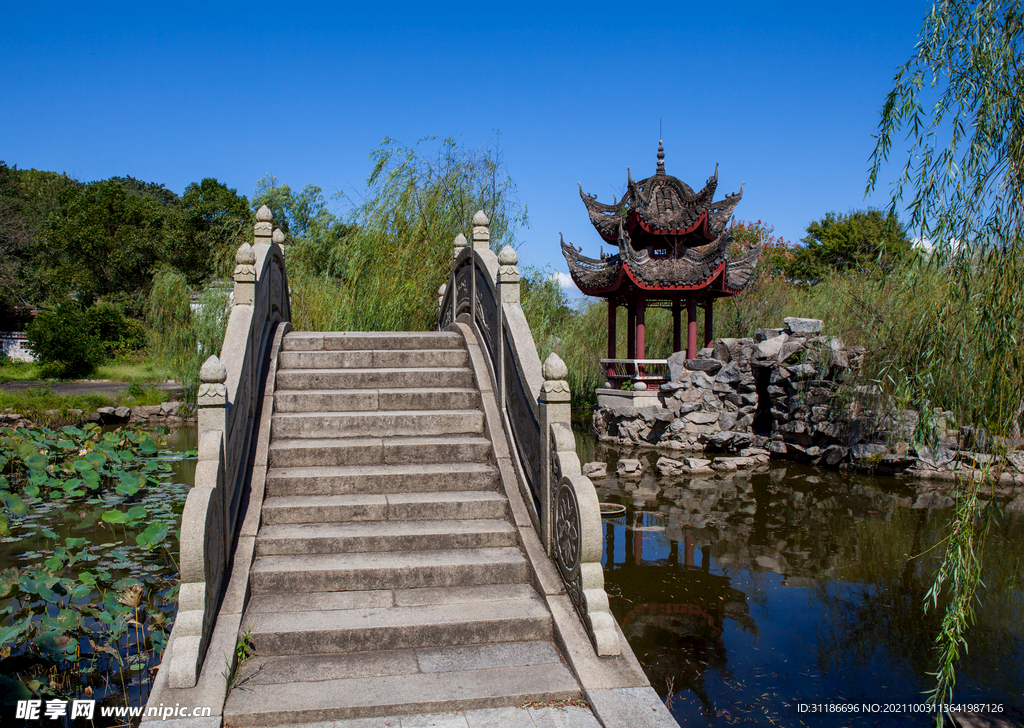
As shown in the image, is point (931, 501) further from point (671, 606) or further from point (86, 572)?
point (86, 572)

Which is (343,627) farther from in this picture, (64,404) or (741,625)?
(64,404)

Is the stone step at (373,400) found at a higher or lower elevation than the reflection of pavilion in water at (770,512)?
higher

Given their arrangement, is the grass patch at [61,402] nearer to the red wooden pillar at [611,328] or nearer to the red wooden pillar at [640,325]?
the red wooden pillar at [611,328]

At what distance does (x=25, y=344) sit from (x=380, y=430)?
81.4 ft

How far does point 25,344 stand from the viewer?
2408 cm

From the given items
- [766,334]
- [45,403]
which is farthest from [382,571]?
[45,403]

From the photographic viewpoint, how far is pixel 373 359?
5.88 metres

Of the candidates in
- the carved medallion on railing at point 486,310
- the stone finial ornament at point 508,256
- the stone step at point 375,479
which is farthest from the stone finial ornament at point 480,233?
the stone step at point 375,479

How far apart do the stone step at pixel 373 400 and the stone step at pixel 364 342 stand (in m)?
0.84

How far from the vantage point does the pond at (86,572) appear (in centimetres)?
370

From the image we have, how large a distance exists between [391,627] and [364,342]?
323 cm

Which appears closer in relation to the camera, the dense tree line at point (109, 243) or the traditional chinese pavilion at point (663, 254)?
the traditional chinese pavilion at point (663, 254)

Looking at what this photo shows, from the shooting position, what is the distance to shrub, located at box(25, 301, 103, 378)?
21359 millimetres

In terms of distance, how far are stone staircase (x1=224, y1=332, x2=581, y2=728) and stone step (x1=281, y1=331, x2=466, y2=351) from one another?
1.52 feet
